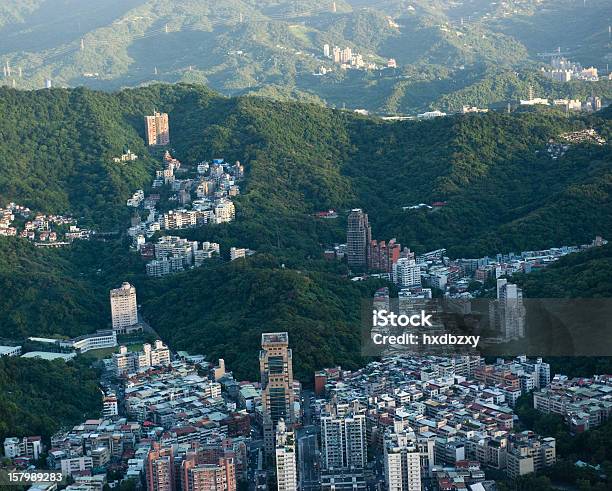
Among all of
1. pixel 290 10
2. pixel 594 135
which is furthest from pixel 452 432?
pixel 290 10

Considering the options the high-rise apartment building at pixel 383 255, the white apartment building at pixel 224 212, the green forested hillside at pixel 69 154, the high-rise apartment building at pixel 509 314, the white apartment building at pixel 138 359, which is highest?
the green forested hillside at pixel 69 154

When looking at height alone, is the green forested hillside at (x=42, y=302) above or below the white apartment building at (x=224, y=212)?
below

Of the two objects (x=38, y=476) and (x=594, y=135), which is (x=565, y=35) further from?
(x=38, y=476)

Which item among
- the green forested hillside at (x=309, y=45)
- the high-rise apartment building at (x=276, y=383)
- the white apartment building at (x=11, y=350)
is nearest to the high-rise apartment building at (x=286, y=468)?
the high-rise apartment building at (x=276, y=383)

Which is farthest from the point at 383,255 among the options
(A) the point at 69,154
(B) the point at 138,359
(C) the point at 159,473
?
(C) the point at 159,473

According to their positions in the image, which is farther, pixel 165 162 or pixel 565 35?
pixel 565 35

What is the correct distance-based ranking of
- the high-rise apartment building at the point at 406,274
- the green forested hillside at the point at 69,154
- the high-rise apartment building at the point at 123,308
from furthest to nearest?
the green forested hillside at the point at 69,154 → the high-rise apartment building at the point at 406,274 → the high-rise apartment building at the point at 123,308

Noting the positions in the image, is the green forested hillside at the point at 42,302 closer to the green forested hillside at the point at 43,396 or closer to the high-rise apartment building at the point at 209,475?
the green forested hillside at the point at 43,396
